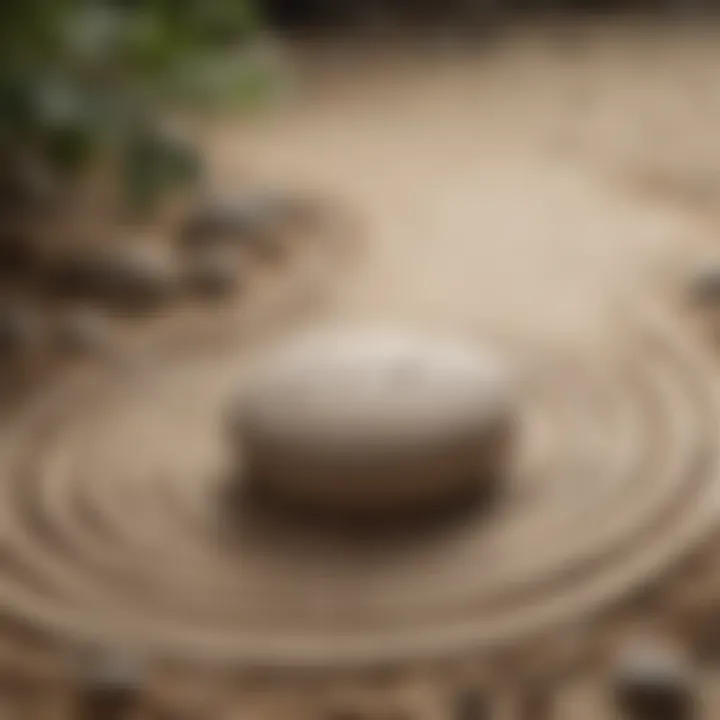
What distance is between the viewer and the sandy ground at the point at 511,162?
2.17 meters

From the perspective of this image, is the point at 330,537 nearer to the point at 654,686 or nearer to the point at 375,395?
the point at 375,395

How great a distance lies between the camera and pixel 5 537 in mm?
1604

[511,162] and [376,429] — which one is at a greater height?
[511,162]

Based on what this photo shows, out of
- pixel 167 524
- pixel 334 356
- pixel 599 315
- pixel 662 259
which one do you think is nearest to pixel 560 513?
pixel 334 356

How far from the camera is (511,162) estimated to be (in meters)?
2.63

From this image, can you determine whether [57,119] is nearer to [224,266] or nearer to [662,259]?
[224,266]

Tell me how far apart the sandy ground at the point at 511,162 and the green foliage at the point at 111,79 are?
0.32 metres

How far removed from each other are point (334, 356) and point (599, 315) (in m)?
0.51

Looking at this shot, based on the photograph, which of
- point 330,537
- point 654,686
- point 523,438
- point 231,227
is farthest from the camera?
point 231,227

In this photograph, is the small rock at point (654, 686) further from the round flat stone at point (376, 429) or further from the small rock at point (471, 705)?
the round flat stone at point (376, 429)

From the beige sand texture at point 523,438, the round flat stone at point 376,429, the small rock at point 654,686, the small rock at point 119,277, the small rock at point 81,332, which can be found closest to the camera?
the small rock at point 654,686

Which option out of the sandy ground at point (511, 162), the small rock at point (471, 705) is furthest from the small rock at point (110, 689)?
the sandy ground at point (511, 162)

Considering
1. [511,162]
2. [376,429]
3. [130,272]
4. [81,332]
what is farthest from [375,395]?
[511,162]

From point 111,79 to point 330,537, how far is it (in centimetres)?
92
